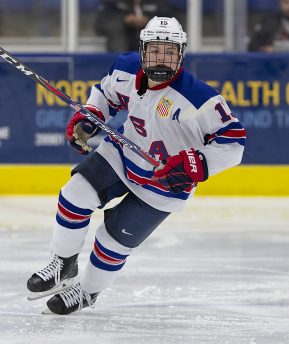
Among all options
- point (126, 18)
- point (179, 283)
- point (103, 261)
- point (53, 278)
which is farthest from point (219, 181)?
point (53, 278)

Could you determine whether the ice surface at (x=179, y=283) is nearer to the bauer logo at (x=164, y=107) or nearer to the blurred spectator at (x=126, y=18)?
the bauer logo at (x=164, y=107)

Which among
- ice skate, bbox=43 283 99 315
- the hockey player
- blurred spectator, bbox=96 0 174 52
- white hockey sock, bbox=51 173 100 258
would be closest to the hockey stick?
the hockey player

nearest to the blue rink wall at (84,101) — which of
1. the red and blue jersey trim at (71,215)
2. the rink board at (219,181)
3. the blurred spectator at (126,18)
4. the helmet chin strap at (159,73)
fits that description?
the rink board at (219,181)

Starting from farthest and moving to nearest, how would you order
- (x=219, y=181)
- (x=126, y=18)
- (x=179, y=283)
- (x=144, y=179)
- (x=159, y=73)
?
(x=126, y=18), (x=219, y=181), (x=179, y=283), (x=144, y=179), (x=159, y=73)

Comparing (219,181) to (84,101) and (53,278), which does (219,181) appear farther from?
(53,278)

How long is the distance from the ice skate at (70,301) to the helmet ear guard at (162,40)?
0.76 m

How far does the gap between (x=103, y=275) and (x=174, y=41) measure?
0.80 m

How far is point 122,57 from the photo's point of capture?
3584mm

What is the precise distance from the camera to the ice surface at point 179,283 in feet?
10.6

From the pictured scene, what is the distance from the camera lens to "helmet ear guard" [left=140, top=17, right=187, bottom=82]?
334 cm

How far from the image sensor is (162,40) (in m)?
3.34

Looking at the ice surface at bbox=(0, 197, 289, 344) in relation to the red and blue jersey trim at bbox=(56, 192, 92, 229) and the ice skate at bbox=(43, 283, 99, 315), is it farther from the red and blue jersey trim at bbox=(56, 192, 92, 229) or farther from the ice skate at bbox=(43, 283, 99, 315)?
the red and blue jersey trim at bbox=(56, 192, 92, 229)

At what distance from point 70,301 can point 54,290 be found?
6 centimetres

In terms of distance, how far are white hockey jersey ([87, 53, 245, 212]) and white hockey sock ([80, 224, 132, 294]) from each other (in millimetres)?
178
